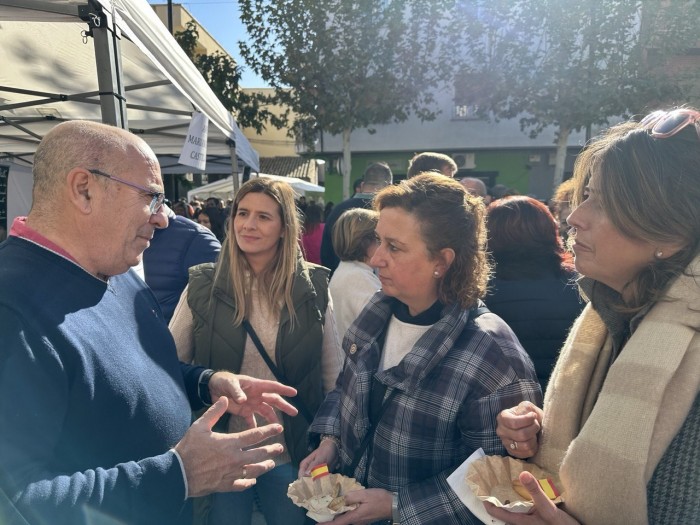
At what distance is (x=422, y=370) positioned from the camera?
1.63m

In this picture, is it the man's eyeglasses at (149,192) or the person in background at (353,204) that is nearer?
the man's eyeglasses at (149,192)

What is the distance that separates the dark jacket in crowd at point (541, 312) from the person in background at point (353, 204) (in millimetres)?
1570

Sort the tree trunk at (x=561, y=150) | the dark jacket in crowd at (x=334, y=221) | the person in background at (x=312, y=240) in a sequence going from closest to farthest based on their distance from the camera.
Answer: the dark jacket in crowd at (x=334, y=221) < the person in background at (x=312, y=240) < the tree trunk at (x=561, y=150)

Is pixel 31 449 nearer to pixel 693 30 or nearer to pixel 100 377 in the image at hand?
pixel 100 377

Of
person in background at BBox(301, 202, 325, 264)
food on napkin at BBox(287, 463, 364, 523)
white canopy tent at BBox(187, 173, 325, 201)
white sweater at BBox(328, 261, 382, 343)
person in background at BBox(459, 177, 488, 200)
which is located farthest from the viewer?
white canopy tent at BBox(187, 173, 325, 201)

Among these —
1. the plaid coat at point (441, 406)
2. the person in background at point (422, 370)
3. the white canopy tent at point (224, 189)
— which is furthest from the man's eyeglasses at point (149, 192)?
the white canopy tent at point (224, 189)

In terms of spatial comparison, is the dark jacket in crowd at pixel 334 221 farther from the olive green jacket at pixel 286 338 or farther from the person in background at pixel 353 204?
the olive green jacket at pixel 286 338

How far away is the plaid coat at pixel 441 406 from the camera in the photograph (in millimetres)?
1565

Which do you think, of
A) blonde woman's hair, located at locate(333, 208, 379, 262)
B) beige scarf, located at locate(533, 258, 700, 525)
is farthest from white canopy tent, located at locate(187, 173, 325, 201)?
beige scarf, located at locate(533, 258, 700, 525)

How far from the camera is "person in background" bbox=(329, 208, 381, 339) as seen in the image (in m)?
3.11

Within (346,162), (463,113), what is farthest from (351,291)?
(463,113)

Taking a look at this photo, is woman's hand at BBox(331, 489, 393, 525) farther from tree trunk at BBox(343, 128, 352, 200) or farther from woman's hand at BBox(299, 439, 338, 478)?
tree trunk at BBox(343, 128, 352, 200)

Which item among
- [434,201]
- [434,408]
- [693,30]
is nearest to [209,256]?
[434,201]

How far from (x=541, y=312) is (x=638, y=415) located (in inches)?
52.7
